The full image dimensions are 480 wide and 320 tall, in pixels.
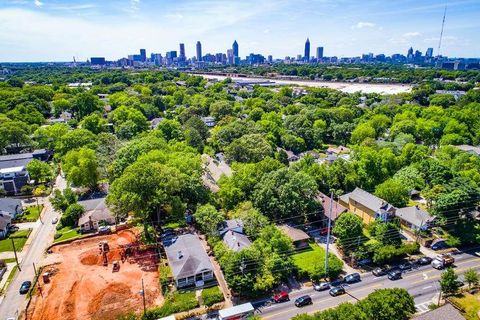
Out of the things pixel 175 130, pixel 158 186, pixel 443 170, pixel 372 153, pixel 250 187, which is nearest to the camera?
pixel 158 186

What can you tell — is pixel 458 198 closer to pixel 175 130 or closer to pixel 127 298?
pixel 127 298

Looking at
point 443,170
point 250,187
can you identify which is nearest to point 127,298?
point 250,187

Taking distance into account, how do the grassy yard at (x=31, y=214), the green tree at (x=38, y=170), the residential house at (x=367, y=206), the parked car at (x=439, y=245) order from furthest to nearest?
the green tree at (x=38, y=170), the grassy yard at (x=31, y=214), the residential house at (x=367, y=206), the parked car at (x=439, y=245)

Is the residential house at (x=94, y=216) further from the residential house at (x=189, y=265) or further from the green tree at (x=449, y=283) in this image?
the green tree at (x=449, y=283)

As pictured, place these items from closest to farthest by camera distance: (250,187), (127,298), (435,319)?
(435,319), (127,298), (250,187)

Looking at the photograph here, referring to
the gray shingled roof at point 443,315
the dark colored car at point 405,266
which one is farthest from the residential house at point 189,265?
the dark colored car at point 405,266

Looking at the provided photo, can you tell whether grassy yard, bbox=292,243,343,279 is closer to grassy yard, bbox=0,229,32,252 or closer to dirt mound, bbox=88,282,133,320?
dirt mound, bbox=88,282,133,320

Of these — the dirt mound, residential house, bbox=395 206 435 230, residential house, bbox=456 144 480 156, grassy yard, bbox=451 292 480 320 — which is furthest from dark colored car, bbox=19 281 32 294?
residential house, bbox=456 144 480 156
